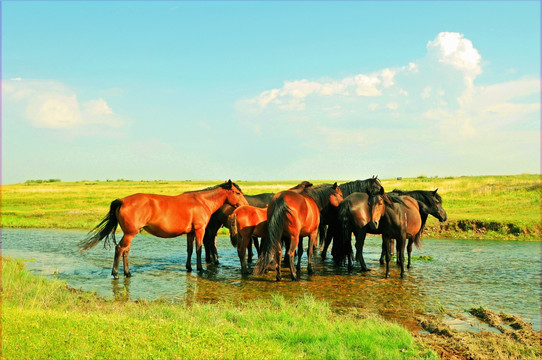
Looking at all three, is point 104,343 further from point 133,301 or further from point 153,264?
point 153,264

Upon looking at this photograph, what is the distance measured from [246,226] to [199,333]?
17.7 feet

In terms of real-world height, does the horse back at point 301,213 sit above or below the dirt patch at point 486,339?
above

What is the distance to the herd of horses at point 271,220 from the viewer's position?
1041cm

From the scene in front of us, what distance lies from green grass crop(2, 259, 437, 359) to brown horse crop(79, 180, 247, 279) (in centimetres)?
312

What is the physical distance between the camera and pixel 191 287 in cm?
966

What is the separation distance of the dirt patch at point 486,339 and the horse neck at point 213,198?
690cm

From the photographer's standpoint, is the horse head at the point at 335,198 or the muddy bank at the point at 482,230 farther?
the muddy bank at the point at 482,230

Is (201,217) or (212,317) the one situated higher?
(201,217)

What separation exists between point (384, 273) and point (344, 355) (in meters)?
6.63

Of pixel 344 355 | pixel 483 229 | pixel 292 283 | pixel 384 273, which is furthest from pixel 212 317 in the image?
pixel 483 229

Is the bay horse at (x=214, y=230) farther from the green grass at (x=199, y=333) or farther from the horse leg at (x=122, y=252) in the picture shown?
the green grass at (x=199, y=333)

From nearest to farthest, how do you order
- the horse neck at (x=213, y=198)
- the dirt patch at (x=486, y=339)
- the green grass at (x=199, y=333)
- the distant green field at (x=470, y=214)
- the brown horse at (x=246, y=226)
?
the green grass at (x=199, y=333) < the dirt patch at (x=486, y=339) < the brown horse at (x=246, y=226) < the horse neck at (x=213, y=198) < the distant green field at (x=470, y=214)

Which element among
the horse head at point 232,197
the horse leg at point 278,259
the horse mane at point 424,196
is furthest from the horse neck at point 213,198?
the horse mane at point 424,196

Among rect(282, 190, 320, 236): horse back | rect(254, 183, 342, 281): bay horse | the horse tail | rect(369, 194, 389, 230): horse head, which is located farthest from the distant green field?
the horse tail
